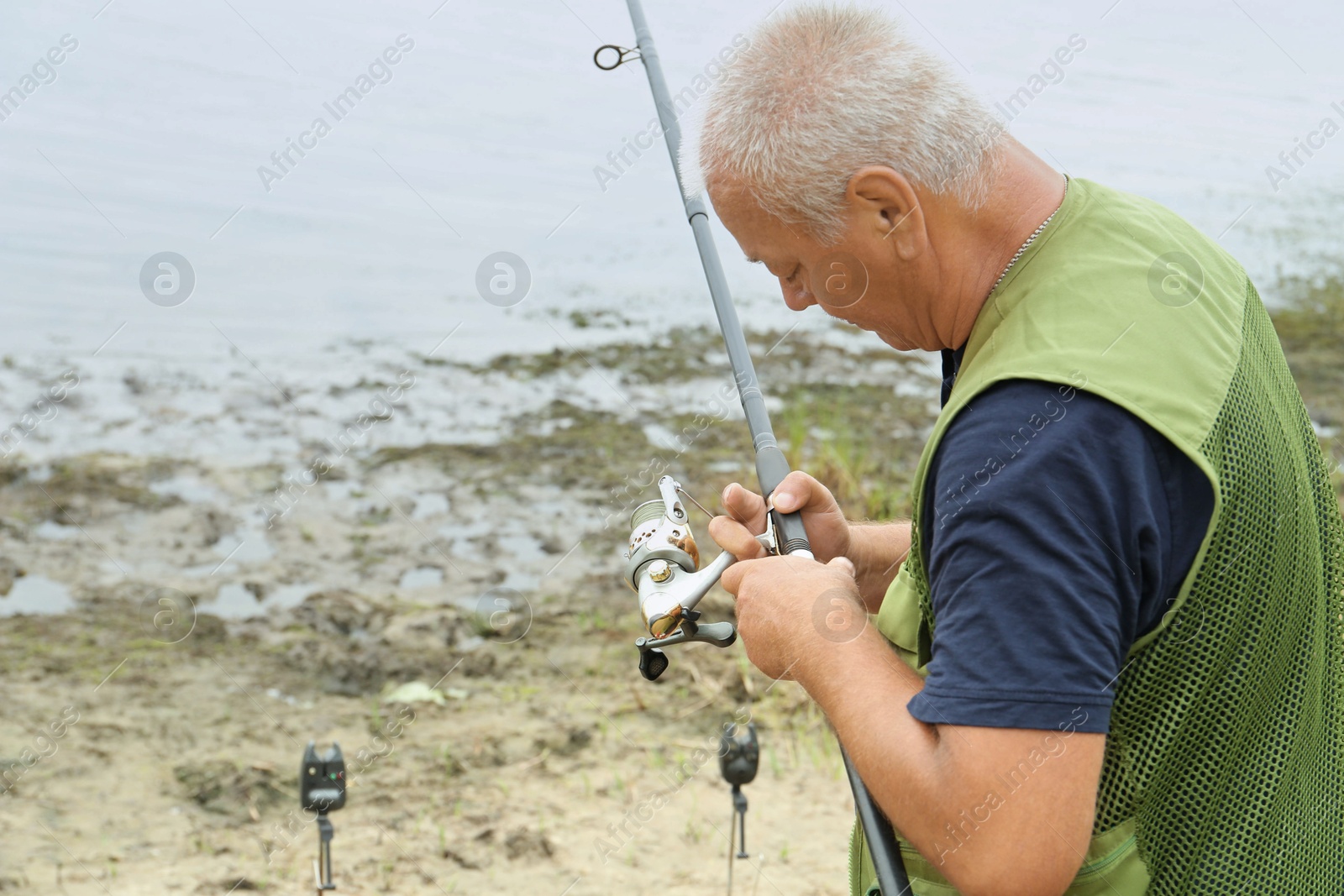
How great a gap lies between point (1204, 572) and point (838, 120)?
71 centimetres

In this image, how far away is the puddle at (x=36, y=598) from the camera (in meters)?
4.48

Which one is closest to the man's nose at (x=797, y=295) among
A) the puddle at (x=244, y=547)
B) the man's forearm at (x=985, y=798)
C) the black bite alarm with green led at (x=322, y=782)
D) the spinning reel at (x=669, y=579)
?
the spinning reel at (x=669, y=579)

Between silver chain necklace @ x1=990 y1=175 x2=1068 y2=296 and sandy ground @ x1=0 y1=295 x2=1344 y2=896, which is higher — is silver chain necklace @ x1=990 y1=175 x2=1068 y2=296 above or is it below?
above

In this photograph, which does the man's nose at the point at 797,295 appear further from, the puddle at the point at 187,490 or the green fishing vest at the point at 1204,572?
the puddle at the point at 187,490

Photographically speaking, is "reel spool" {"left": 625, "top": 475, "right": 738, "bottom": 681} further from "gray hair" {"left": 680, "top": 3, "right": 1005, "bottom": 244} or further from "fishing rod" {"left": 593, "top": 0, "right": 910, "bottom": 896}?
"gray hair" {"left": 680, "top": 3, "right": 1005, "bottom": 244}

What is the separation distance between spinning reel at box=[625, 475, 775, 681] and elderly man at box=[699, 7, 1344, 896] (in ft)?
0.63

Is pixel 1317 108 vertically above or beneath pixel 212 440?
above

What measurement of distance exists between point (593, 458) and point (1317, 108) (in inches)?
339

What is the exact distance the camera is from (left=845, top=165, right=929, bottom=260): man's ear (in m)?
1.52

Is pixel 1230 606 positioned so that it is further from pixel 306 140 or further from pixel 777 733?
pixel 306 140

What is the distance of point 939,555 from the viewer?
1.33 m

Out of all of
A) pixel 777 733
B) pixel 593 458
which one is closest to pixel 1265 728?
pixel 777 733

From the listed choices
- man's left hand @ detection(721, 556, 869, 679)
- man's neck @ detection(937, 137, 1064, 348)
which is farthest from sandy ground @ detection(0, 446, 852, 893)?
man's neck @ detection(937, 137, 1064, 348)

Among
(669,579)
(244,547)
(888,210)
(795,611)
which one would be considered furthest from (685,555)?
(244,547)
